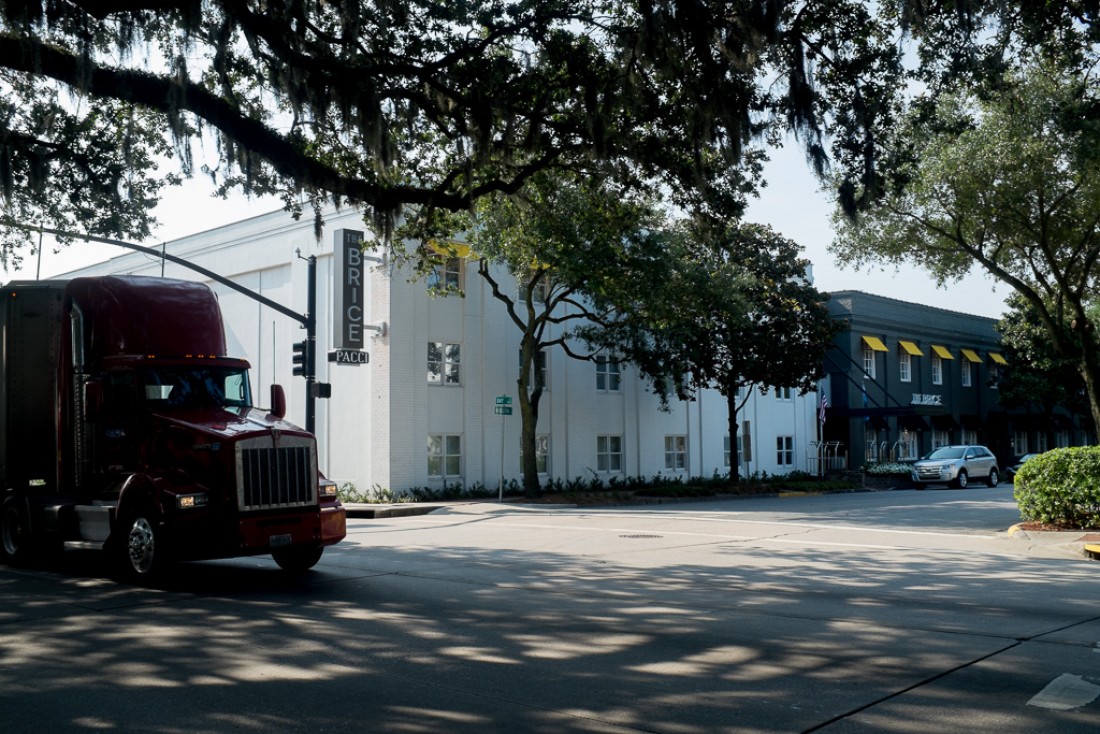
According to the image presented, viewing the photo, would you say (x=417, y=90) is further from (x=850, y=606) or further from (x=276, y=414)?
(x=850, y=606)

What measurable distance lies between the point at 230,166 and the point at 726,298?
19096 mm

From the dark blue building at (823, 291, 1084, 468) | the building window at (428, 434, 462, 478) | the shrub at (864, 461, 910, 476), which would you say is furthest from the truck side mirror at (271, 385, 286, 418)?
the shrub at (864, 461, 910, 476)

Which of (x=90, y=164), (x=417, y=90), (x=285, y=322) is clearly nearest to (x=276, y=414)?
(x=417, y=90)

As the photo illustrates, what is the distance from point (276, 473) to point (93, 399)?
2484mm

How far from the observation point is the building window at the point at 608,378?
129 ft

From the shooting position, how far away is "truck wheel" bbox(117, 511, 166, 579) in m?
11.9

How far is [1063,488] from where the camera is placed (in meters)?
18.0

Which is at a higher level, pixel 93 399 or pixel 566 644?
pixel 93 399

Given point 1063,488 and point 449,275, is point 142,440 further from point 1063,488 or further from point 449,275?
point 449,275

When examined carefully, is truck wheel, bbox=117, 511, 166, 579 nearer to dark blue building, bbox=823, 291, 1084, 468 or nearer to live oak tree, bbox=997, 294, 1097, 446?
dark blue building, bbox=823, 291, 1084, 468

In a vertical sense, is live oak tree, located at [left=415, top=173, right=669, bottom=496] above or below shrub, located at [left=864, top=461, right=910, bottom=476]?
above

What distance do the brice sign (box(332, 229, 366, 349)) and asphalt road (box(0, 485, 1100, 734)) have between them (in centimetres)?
1440

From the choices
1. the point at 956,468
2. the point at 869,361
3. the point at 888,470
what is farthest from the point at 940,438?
the point at 956,468

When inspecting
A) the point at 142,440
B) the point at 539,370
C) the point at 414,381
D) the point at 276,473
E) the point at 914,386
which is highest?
the point at 914,386
